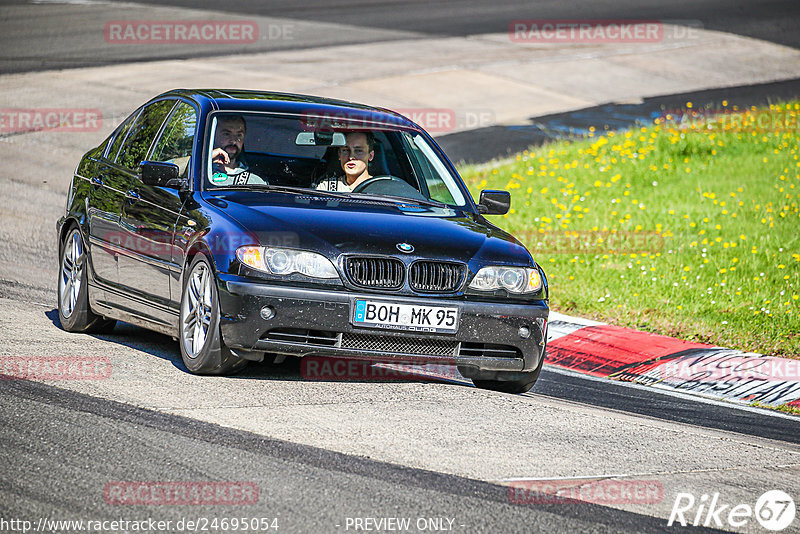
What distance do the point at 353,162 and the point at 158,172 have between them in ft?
4.47

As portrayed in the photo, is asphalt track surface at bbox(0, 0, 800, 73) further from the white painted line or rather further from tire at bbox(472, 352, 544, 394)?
tire at bbox(472, 352, 544, 394)

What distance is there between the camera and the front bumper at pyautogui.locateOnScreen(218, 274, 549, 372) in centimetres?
660

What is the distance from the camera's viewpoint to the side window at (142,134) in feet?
27.4

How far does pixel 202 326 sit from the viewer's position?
688 cm

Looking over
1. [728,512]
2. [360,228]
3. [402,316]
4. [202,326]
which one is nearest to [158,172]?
[202,326]

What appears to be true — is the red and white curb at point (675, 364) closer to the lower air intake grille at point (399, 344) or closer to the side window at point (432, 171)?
the side window at point (432, 171)

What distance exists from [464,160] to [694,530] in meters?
13.1

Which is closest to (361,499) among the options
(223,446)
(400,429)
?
(223,446)

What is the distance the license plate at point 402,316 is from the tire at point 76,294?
246 centimetres

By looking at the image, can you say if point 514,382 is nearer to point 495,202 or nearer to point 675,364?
point 495,202

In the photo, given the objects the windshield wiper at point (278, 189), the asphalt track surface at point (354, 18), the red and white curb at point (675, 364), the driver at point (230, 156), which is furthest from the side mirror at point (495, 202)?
the asphalt track surface at point (354, 18)

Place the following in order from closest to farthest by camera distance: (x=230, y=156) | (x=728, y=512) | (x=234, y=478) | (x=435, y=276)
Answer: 1. (x=234, y=478)
2. (x=728, y=512)
3. (x=435, y=276)
4. (x=230, y=156)

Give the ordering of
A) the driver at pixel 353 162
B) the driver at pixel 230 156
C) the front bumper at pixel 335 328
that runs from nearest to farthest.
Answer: the front bumper at pixel 335 328 → the driver at pixel 230 156 → the driver at pixel 353 162

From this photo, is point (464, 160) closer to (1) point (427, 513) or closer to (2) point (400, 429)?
(2) point (400, 429)
